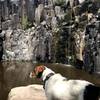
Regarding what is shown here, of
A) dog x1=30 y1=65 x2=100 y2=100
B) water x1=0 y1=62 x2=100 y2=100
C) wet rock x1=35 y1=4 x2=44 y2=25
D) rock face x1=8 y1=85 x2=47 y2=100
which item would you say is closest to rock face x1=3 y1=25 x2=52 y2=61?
wet rock x1=35 y1=4 x2=44 y2=25

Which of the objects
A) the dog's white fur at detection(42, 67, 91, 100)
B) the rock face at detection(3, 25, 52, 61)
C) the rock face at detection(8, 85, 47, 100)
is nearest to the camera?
the dog's white fur at detection(42, 67, 91, 100)

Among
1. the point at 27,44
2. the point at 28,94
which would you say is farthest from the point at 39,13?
the point at 28,94

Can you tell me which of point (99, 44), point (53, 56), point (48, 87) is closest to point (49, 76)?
point (48, 87)

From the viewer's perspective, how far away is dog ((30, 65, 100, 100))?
927 centimetres

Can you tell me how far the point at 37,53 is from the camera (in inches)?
4673

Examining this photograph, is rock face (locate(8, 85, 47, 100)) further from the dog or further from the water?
the water

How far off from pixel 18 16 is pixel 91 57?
66.2 metres

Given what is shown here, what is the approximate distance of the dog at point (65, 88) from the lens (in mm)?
9266

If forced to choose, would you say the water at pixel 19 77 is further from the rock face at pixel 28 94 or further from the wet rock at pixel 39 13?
the wet rock at pixel 39 13

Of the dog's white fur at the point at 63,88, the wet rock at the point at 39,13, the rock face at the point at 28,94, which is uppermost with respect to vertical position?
the wet rock at the point at 39,13

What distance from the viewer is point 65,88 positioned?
32.4 feet

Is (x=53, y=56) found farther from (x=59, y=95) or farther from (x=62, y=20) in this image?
(x=59, y=95)

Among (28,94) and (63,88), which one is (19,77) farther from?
(63,88)

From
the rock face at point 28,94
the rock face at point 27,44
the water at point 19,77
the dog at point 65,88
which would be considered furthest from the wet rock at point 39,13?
the dog at point 65,88
